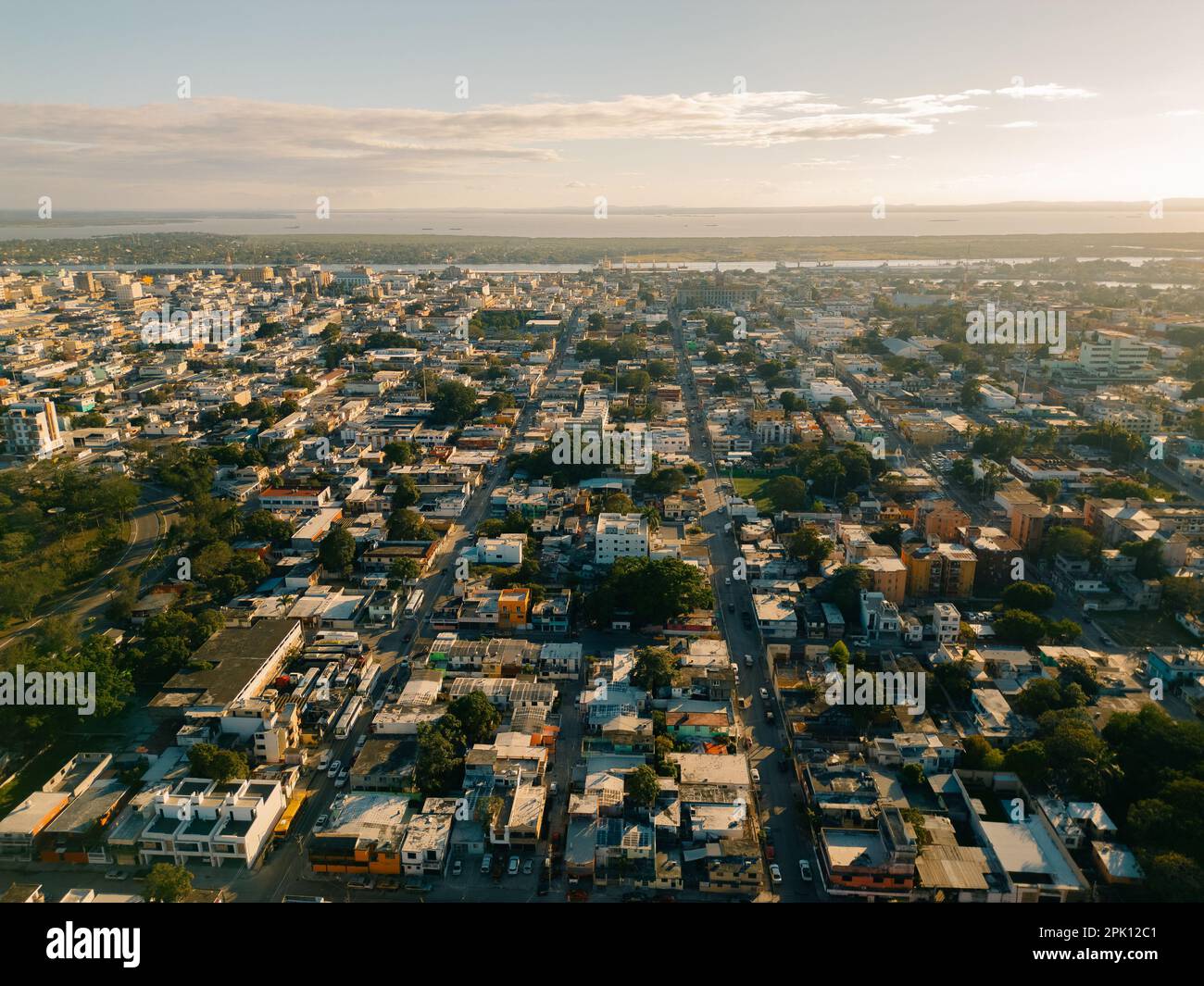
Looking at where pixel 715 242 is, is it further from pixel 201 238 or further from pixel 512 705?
pixel 512 705

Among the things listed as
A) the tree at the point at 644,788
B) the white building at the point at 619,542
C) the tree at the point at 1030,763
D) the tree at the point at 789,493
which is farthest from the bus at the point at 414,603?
the tree at the point at 1030,763

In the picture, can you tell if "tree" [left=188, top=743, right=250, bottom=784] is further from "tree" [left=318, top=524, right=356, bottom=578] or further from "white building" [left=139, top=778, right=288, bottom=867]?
"tree" [left=318, top=524, right=356, bottom=578]

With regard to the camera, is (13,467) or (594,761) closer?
(594,761)

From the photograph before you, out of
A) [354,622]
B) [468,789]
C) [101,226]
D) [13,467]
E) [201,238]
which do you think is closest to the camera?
[468,789]

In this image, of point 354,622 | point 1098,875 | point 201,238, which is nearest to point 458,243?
point 201,238

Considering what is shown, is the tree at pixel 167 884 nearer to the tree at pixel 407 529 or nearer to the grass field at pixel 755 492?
the tree at pixel 407 529
